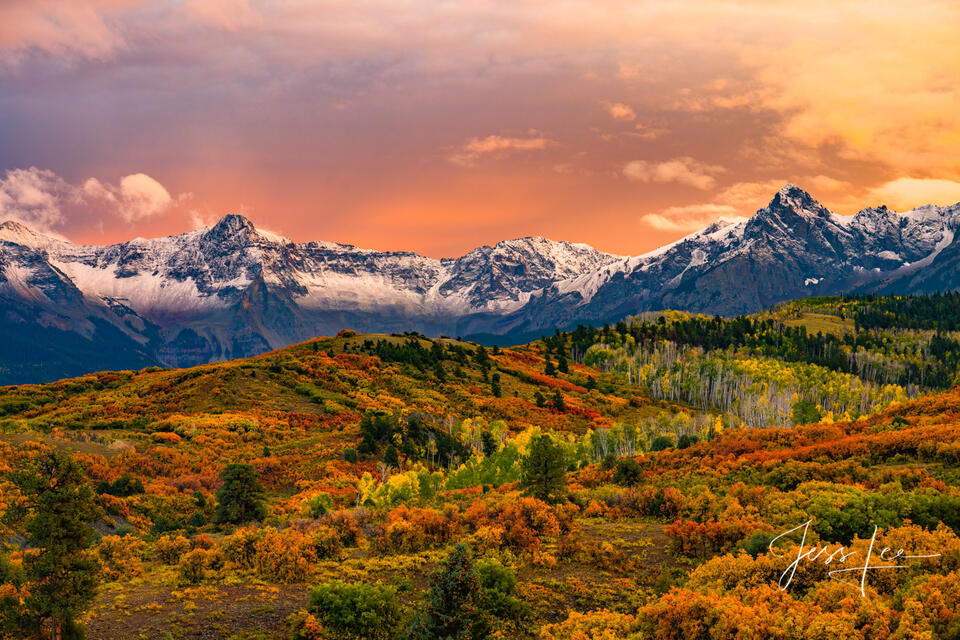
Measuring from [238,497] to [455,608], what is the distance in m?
31.9

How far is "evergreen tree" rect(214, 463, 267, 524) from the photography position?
44.7 metres

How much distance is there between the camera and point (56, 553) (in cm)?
1928

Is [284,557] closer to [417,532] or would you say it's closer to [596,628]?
[417,532]

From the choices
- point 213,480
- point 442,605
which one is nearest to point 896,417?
point 442,605

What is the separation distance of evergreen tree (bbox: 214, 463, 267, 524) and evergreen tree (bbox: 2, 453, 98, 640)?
81.2 ft

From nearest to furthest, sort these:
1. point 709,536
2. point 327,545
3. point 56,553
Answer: point 56,553 < point 709,536 < point 327,545

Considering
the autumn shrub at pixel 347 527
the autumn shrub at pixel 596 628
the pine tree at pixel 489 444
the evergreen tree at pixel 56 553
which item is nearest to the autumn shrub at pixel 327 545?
the autumn shrub at pixel 347 527

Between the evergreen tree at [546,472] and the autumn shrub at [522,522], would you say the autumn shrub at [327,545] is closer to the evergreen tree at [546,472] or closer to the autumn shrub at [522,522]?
the autumn shrub at [522,522]

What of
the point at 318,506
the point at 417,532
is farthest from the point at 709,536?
the point at 318,506

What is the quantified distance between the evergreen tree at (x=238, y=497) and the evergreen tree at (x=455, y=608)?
30456 mm

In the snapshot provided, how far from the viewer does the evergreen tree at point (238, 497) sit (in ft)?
147
